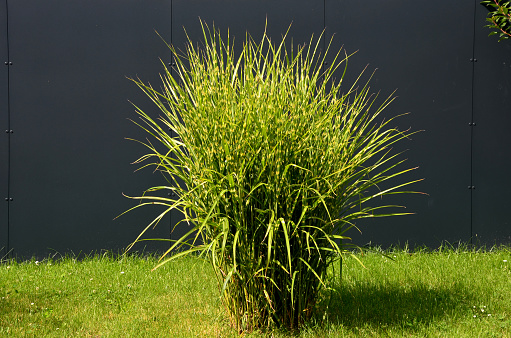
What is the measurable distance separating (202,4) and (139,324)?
114 inches

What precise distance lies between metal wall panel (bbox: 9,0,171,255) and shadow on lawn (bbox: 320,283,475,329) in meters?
1.93

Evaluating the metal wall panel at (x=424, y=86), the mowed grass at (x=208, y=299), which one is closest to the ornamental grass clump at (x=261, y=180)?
the mowed grass at (x=208, y=299)

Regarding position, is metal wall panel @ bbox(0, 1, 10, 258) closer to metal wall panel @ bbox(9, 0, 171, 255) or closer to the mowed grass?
metal wall panel @ bbox(9, 0, 171, 255)

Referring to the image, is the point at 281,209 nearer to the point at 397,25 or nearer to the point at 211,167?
the point at 211,167

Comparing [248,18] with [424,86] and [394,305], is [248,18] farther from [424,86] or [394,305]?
[394,305]

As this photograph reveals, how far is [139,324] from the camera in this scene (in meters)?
2.84

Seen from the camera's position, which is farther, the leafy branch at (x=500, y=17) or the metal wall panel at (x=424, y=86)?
the metal wall panel at (x=424, y=86)

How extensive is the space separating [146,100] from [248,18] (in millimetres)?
1174

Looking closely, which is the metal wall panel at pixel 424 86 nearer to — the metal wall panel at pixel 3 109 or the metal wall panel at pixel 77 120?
the metal wall panel at pixel 77 120

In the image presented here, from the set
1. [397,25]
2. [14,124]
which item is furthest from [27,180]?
[397,25]

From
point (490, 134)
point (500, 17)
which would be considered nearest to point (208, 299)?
point (490, 134)

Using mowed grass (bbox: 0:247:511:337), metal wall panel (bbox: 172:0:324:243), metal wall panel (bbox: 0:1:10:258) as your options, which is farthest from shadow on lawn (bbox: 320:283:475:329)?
metal wall panel (bbox: 0:1:10:258)

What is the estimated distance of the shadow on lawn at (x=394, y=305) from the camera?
2797 millimetres

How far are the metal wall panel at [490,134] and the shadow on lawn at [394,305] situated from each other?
5.02ft
